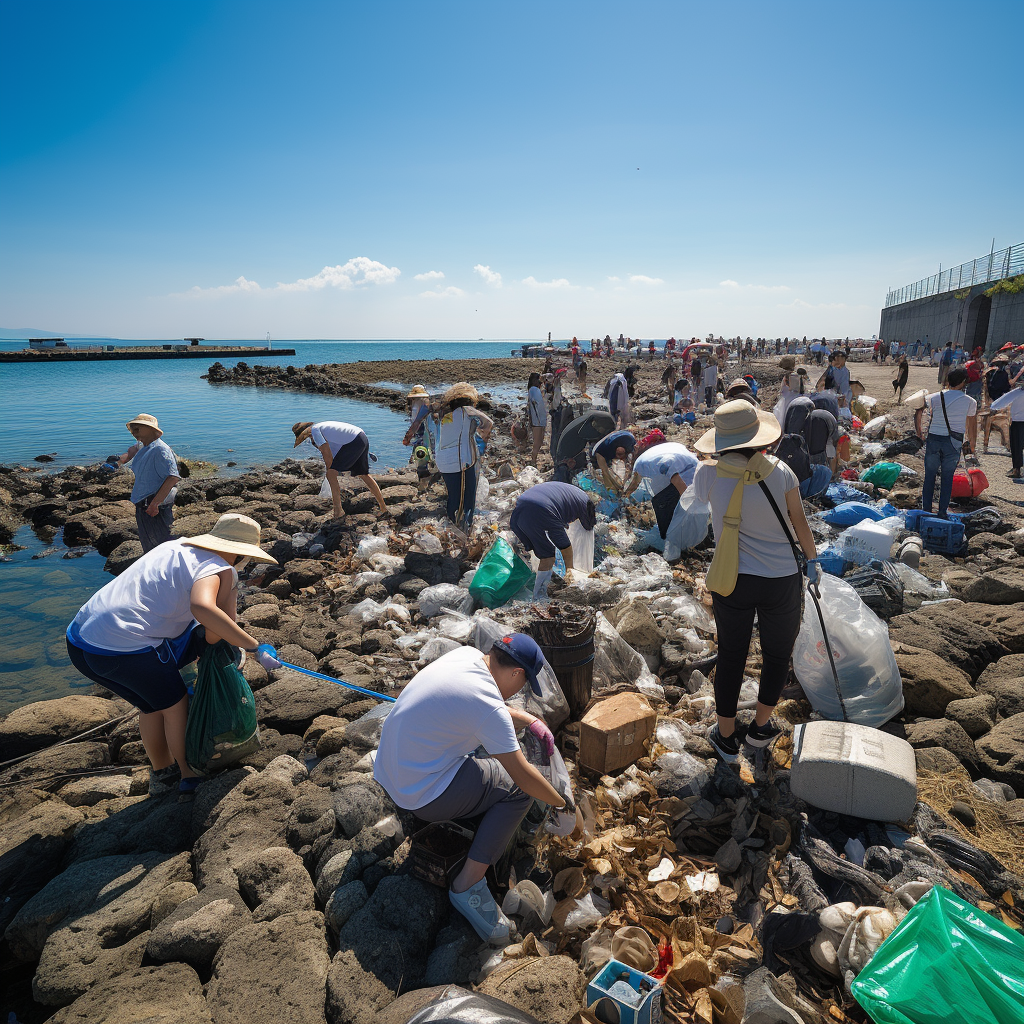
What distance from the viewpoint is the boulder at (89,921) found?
2309 mm

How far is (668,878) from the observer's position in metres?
2.68

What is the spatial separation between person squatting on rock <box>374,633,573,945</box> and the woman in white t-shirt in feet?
3.52

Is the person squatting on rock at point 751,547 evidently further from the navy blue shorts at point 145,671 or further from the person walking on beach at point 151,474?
the person walking on beach at point 151,474

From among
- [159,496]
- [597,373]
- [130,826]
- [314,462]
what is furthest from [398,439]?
[597,373]

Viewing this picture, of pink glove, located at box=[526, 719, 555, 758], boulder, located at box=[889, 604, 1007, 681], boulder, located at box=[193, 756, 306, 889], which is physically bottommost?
boulder, located at box=[193, 756, 306, 889]

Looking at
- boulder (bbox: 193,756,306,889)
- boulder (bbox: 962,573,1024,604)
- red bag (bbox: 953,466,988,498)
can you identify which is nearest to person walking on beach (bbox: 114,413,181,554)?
boulder (bbox: 193,756,306,889)

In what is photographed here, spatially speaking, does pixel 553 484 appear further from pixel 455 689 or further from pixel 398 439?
pixel 398 439

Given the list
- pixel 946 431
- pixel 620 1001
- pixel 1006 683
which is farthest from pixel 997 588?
pixel 620 1001

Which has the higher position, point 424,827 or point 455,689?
point 455,689

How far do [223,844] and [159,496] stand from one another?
12.4 ft

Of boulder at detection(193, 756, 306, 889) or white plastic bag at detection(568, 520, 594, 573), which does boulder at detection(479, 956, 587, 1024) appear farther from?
white plastic bag at detection(568, 520, 594, 573)

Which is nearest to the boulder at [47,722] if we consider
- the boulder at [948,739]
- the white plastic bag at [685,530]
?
the white plastic bag at [685,530]

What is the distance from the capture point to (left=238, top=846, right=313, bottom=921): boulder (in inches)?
96.2

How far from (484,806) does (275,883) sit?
3.22 feet
